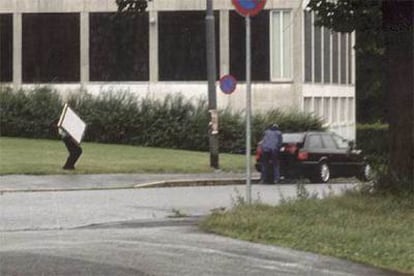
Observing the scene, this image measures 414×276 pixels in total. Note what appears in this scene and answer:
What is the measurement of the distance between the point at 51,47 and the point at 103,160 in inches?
571

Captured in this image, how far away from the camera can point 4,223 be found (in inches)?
501

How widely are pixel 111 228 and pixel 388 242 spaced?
3696 millimetres

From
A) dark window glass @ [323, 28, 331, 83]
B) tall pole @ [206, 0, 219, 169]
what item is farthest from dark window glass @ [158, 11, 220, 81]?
tall pole @ [206, 0, 219, 169]

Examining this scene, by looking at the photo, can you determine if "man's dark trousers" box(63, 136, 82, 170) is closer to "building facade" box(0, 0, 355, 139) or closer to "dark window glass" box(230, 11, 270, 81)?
"building facade" box(0, 0, 355, 139)

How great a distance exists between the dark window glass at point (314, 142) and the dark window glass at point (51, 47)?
1851 centimetres

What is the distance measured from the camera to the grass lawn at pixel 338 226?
9078 millimetres

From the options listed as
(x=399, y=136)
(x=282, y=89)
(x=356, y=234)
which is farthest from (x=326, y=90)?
(x=356, y=234)

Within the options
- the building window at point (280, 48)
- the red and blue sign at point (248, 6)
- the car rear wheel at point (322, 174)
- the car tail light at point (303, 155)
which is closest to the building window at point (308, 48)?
the building window at point (280, 48)

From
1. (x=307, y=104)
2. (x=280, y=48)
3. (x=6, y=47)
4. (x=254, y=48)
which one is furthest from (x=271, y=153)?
(x=6, y=47)

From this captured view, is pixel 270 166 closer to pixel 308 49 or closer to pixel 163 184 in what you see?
pixel 163 184

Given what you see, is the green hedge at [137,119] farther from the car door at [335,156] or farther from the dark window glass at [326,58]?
the car door at [335,156]

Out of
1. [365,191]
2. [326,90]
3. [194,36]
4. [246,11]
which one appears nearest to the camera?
[246,11]

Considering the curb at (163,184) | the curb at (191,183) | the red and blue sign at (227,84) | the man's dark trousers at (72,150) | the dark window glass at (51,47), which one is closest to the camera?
the curb at (163,184)

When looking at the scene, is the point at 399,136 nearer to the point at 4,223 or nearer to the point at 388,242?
the point at 388,242
